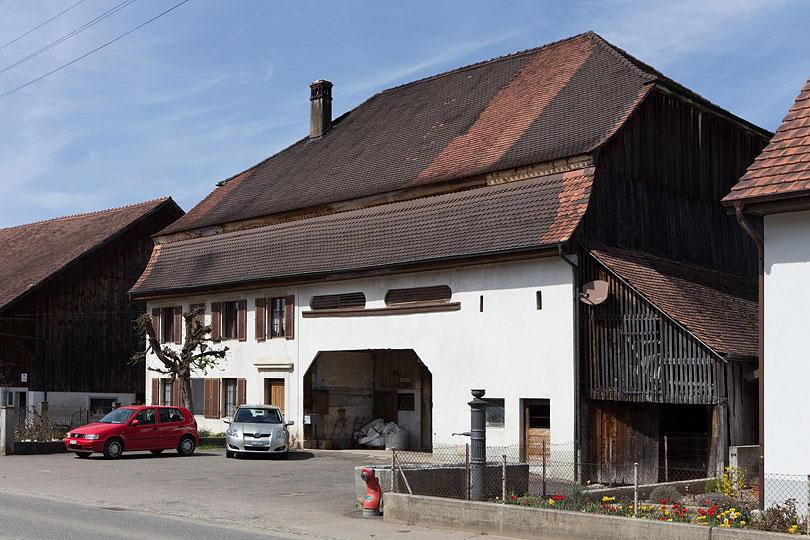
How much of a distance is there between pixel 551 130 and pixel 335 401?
11.5 meters

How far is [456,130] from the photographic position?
3062cm

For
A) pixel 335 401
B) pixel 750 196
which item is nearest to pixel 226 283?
pixel 335 401

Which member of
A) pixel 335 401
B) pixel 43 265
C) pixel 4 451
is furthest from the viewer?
pixel 43 265

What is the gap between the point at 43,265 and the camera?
40.9 meters

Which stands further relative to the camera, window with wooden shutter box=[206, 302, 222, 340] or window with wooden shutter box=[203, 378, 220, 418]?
window with wooden shutter box=[206, 302, 222, 340]

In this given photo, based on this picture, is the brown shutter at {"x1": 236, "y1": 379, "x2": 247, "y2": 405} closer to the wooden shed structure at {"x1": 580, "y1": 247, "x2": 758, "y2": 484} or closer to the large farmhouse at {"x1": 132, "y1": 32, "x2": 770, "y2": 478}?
the large farmhouse at {"x1": 132, "y1": 32, "x2": 770, "y2": 478}

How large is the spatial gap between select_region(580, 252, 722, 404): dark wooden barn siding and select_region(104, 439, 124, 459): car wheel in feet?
40.3

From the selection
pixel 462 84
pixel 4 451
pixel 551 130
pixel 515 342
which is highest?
pixel 462 84

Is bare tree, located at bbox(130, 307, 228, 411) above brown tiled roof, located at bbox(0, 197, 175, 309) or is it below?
below

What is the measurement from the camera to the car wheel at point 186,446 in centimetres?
2706

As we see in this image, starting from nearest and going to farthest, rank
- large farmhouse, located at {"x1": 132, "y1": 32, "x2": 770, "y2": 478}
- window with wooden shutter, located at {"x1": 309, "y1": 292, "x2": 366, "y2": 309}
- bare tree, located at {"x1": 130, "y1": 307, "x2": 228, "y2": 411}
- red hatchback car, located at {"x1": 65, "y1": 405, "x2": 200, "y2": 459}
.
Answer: large farmhouse, located at {"x1": 132, "y1": 32, "x2": 770, "y2": 478}
red hatchback car, located at {"x1": 65, "y1": 405, "x2": 200, "y2": 459}
window with wooden shutter, located at {"x1": 309, "y1": 292, "x2": 366, "y2": 309}
bare tree, located at {"x1": 130, "y1": 307, "x2": 228, "y2": 411}

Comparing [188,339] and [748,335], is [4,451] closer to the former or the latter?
[188,339]

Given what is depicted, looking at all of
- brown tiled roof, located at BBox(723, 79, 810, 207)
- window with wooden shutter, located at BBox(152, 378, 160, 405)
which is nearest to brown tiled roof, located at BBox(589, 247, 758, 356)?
brown tiled roof, located at BBox(723, 79, 810, 207)

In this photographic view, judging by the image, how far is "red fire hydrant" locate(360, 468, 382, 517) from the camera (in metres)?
15.6
